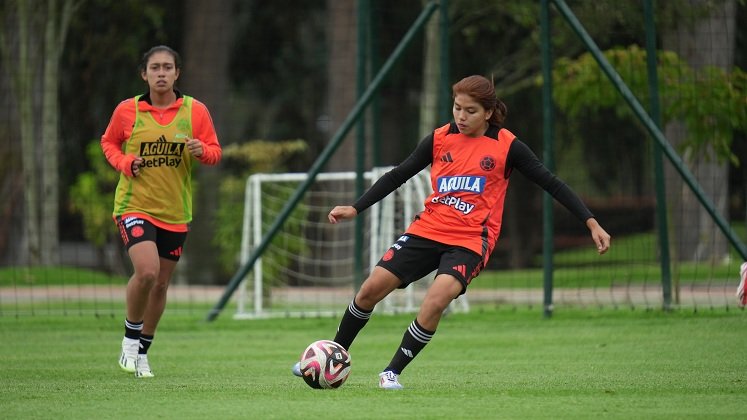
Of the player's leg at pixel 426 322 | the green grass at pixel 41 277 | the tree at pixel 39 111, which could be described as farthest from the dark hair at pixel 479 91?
the green grass at pixel 41 277

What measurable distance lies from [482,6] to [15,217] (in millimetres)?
8883

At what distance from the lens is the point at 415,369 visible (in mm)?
9445

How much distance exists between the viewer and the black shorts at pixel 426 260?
25.2 feet

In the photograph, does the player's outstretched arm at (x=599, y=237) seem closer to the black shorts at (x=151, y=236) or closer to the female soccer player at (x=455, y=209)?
the female soccer player at (x=455, y=209)

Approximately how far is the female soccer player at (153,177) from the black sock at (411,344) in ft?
6.44

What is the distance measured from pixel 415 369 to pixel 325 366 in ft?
6.11

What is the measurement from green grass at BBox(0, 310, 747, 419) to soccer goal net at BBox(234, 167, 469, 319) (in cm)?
99

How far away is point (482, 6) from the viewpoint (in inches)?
905

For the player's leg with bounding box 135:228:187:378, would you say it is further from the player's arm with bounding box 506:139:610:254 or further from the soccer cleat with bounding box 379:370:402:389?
the player's arm with bounding box 506:139:610:254

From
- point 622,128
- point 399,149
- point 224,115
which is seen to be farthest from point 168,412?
point 224,115

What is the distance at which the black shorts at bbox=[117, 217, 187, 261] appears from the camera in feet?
29.0

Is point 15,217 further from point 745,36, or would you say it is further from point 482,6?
point 745,36

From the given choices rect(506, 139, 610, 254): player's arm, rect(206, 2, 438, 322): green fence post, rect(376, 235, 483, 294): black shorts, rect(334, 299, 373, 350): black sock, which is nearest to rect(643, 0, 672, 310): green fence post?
rect(206, 2, 438, 322): green fence post

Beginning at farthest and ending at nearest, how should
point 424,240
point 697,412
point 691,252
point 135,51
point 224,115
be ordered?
point 224,115 → point 135,51 → point 691,252 → point 424,240 → point 697,412
